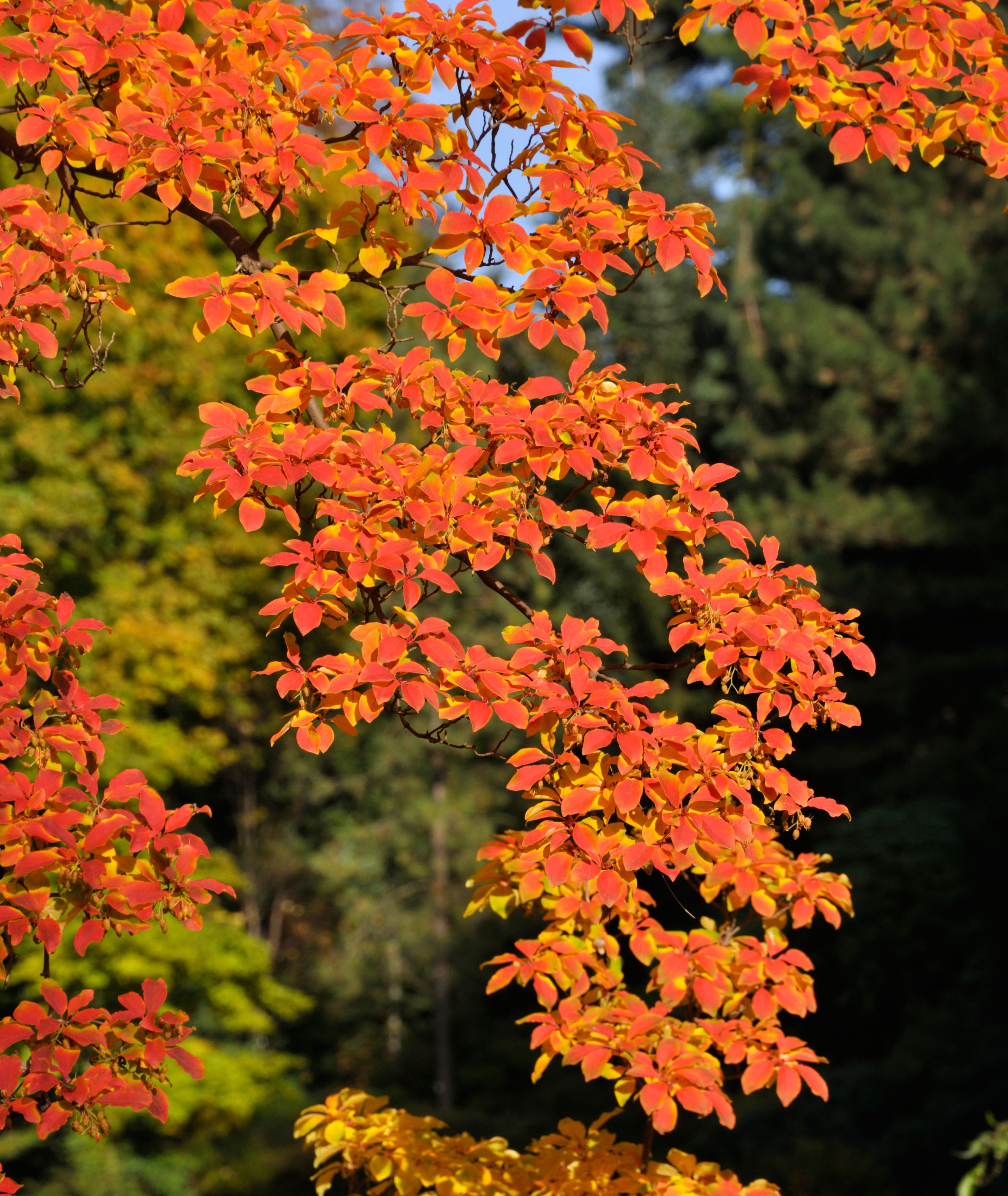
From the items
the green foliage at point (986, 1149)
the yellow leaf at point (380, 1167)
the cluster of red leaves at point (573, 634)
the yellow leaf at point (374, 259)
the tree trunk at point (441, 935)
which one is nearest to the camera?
the cluster of red leaves at point (573, 634)

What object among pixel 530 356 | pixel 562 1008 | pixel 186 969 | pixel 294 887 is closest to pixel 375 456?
pixel 562 1008

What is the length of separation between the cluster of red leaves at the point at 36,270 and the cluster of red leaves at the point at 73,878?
42 centimetres

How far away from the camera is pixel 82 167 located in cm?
200

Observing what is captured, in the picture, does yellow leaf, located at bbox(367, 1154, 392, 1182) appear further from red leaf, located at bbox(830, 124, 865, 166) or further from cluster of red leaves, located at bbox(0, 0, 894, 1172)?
red leaf, located at bbox(830, 124, 865, 166)

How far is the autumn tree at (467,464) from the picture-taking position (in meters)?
1.66

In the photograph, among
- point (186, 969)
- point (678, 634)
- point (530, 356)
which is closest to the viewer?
point (678, 634)

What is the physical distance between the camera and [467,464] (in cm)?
168

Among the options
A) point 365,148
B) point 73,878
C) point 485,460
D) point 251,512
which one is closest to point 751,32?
point 365,148

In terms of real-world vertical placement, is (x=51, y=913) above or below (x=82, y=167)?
below

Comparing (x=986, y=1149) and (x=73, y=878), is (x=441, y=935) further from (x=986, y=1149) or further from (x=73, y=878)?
(x=73, y=878)

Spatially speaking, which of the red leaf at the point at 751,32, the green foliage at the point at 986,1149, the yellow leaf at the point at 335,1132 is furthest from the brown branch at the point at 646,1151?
the red leaf at the point at 751,32

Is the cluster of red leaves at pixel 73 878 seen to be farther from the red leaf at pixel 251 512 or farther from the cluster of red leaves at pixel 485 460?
the red leaf at pixel 251 512

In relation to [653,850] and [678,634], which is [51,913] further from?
[678,634]

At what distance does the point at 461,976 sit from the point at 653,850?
1207 cm
